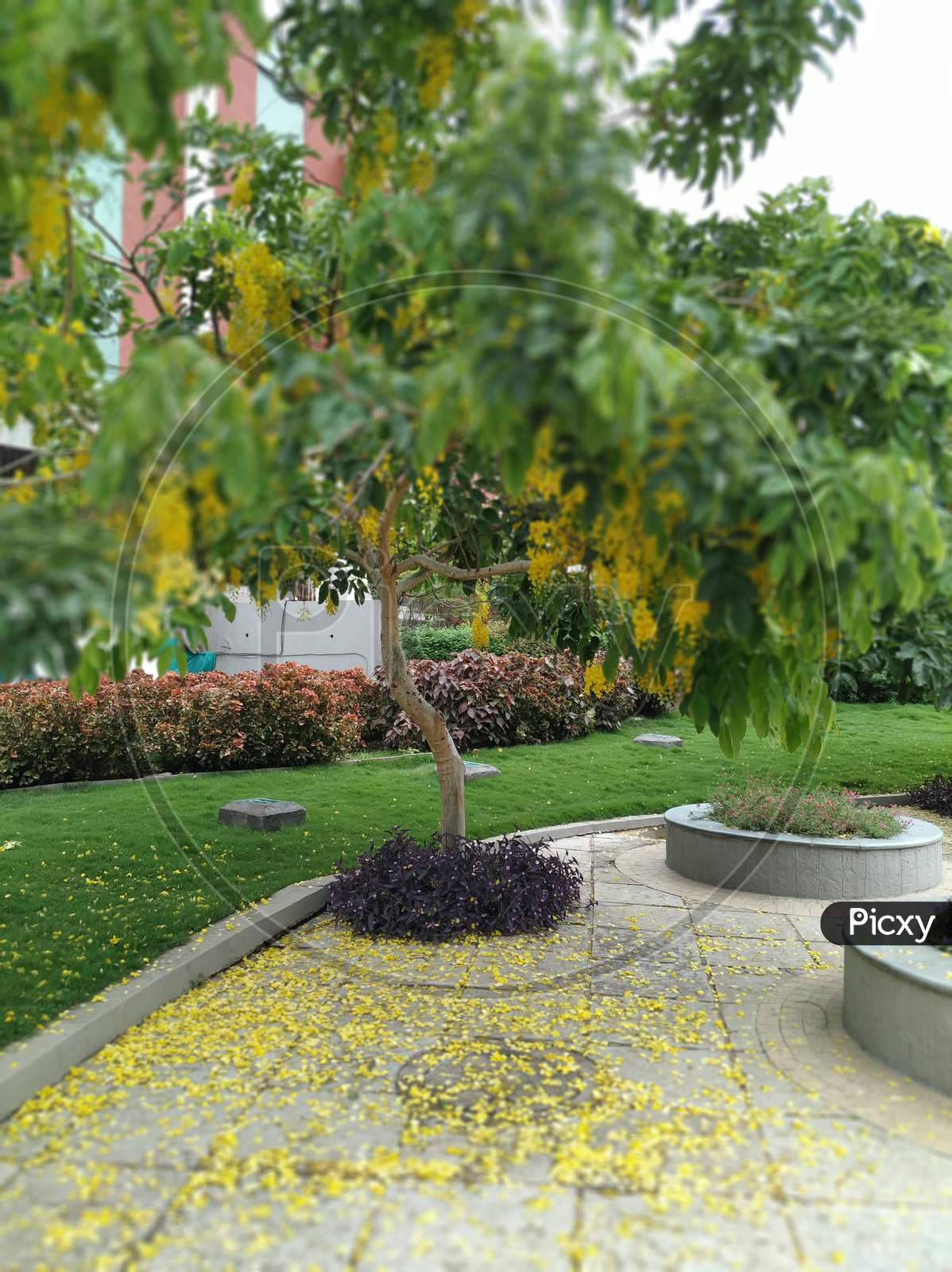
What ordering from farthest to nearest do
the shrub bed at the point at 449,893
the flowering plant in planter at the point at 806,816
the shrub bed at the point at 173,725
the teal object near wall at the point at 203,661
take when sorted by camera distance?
the teal object near wall at the point at 203,661
the shrub bed at the point at 173,725
the flowering plant in planter at the point at 806,816
the shrub bed at the point at 449,893

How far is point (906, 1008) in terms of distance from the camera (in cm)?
365

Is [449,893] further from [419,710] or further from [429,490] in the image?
[429,490]

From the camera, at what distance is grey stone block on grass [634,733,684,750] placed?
11.5 metres

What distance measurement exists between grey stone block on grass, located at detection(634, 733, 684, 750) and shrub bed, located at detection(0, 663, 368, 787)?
11.4ft

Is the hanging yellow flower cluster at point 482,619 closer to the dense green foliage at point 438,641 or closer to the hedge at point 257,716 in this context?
the hedge at point 257,716

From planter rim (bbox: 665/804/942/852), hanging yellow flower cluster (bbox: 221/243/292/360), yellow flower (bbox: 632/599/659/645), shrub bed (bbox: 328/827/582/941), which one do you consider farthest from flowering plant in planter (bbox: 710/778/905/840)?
hanging yellow flower cluster (bbox: 221/243/292/360)

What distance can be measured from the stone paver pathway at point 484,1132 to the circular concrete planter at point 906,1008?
0.31 ft

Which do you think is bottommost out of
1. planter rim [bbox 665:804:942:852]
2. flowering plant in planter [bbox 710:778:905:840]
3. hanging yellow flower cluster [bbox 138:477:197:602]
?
planter rim [bbox 665:804:942:852]

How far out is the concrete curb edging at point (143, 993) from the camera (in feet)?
11.3

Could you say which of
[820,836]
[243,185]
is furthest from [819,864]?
[243,185]

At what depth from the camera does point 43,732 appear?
332 inches

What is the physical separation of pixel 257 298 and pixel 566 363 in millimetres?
1744

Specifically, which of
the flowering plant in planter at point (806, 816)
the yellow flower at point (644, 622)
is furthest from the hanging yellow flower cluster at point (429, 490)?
the flowering plant in planter at point (806, 816)

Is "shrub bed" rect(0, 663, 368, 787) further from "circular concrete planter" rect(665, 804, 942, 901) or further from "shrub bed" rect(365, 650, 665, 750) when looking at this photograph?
"circular concrete planter" rect(665, 804, 942, 901)
